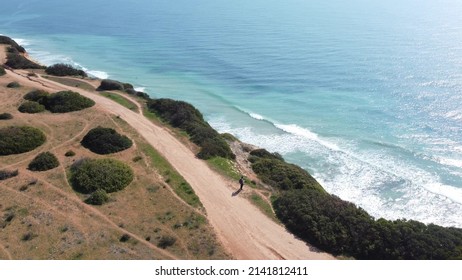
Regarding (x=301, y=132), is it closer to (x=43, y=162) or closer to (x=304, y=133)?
(x=304, y=133)

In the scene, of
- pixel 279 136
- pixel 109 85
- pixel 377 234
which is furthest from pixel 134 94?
pixel 377 234

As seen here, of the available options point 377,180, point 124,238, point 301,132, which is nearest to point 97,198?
point 124,238

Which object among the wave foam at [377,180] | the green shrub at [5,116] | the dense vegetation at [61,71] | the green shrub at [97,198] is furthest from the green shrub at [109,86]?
the green shrub at [97,198]

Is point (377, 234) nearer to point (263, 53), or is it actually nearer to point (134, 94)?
point (134, 94)

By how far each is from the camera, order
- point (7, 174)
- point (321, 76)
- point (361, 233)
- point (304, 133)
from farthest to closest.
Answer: point (321, 76)
point (304, 133)
point (7, 174)
point (361, 233)

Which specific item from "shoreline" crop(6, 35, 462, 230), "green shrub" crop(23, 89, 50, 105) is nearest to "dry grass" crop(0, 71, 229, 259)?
"green shrub" crop(23, 89, 50, 105)

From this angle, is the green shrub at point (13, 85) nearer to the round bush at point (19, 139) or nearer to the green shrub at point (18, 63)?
the green shrub at point (18, 63)
